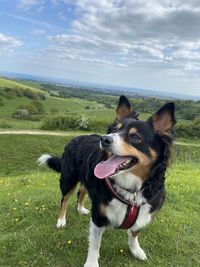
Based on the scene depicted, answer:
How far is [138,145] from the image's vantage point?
4.42 metres

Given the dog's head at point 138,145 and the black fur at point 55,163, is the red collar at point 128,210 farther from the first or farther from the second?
the black fur at point 55,163

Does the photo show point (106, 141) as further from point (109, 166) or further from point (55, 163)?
point (55, 163)

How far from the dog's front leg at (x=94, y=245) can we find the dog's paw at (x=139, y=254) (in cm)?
66

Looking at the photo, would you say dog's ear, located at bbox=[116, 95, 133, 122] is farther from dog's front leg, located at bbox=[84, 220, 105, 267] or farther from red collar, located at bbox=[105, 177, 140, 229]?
dog's front leg, located at bbox=[84, 220, 105, 267]

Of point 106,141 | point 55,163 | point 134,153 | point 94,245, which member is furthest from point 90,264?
point 55,163

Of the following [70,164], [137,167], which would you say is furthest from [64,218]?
[137,167]

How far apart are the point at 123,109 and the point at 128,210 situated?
1411mm

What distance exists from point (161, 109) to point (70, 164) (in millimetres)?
2321

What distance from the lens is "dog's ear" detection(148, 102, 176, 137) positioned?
15.0 feet

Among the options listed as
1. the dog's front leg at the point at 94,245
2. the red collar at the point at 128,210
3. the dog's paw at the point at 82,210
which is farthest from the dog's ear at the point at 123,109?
the dog's paw at the point at 82,210

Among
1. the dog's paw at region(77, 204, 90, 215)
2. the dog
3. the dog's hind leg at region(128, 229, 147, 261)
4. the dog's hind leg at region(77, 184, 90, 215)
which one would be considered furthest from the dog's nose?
the dog's paw at region(77, 204, 90, 215)

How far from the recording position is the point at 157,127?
4.68 metres

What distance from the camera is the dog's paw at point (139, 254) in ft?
17.5

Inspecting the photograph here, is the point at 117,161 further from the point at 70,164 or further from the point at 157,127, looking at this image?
the point at 70,164
